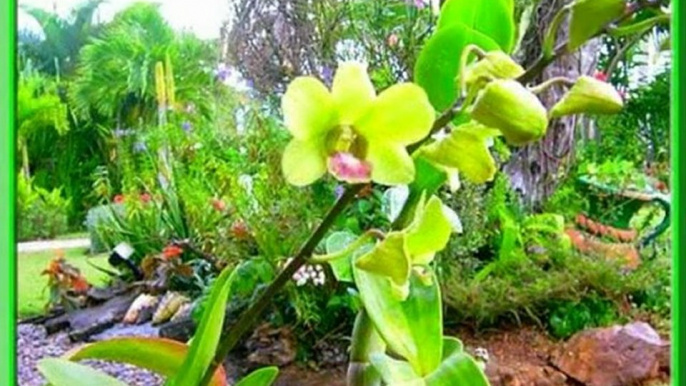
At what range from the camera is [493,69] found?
54 cm

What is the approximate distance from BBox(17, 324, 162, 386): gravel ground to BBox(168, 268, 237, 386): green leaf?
5.5 inches

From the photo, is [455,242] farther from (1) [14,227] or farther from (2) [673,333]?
(1) [14,227]

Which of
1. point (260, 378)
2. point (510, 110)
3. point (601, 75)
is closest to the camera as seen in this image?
point (510, 110)

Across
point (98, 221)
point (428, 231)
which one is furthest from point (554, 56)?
point (98, 221)

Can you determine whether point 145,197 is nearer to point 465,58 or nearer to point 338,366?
point 338,366

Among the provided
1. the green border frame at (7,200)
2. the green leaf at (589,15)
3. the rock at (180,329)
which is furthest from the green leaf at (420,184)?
the green border frame at (7,200)

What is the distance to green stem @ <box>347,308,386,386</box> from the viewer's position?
0.64m

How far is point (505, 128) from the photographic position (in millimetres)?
523

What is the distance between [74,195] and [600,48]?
436 millimetres

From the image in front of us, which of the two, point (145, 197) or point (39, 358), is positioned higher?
point (145, 197)

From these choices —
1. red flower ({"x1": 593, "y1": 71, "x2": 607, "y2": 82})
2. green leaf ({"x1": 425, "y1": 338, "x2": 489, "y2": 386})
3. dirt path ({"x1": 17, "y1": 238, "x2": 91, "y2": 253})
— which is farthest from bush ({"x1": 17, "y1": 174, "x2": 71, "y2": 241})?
red flower ({"x1": 593, "y1": 71, "x2": 607, "y2": 82})

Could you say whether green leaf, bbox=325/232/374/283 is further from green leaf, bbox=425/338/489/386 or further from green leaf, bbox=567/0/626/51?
green leaf, bbox=567/0/626/51

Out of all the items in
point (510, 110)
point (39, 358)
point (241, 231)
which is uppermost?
point (510, 110)

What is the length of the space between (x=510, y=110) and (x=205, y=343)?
0.25 meters
